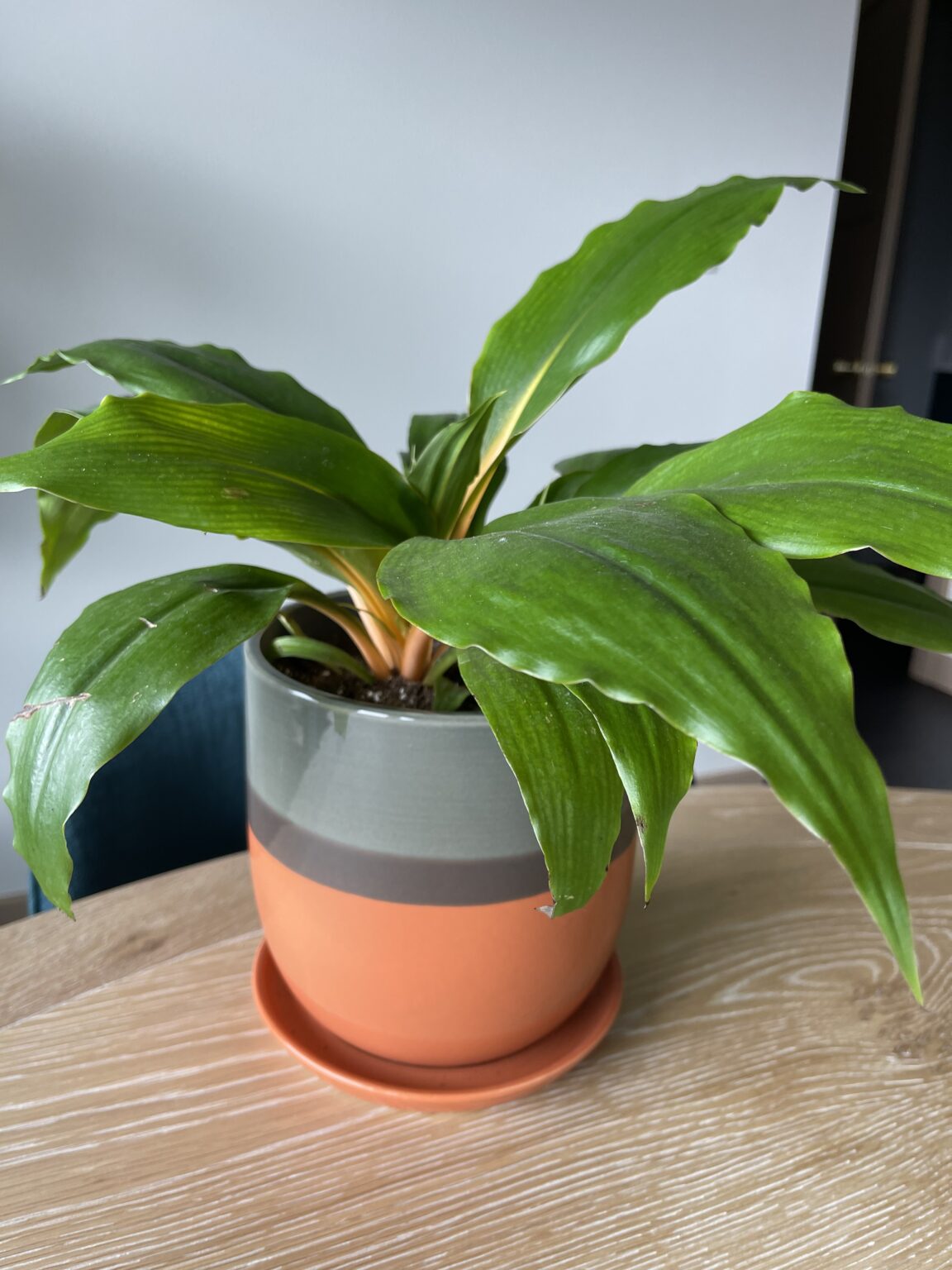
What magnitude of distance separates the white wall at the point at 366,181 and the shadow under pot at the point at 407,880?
1.07 m

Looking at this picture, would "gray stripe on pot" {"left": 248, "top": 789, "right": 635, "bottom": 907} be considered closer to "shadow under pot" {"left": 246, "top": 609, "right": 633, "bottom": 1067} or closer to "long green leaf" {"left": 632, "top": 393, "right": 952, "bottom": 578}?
"shadow under pot" {"left": 246, "top": 609, "right": 633, "bottom": 1067}

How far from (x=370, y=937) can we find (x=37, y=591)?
1171 mm

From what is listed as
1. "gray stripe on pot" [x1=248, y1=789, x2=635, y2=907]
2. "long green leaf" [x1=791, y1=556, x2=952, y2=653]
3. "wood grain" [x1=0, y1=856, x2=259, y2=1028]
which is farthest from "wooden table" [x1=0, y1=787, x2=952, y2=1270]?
"long green leaf" [x1=791, y1=556, x2=952, y2=653]

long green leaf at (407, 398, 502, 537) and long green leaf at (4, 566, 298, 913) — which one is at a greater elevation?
long green leaf at (407, 398, 502, 537)

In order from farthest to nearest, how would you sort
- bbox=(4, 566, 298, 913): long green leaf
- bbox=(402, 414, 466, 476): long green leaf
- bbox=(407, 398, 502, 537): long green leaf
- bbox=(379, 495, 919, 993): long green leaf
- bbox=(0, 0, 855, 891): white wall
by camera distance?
bbox=(0, 0, 855, 891): white wall
bbox=(402, 414, 466, 476): long green leaf
bbox=(407, 398, 502, 537): long green leaf
bbox=(4, 566, 298, 913): long green leaf
bbox=(379, 495, 919, 993): long green leaf

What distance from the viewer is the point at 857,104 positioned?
10.8 feet

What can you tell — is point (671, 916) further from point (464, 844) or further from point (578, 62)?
point (578, 62)

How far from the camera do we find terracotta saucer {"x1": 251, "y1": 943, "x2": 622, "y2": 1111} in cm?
47

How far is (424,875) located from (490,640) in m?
0.19

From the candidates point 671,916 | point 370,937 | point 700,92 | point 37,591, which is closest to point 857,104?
point 700,92

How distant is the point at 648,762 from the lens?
→ 0.97 feet

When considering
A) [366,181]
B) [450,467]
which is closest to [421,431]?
[450,467]

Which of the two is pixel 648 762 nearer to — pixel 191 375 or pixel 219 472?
pixel 219 472

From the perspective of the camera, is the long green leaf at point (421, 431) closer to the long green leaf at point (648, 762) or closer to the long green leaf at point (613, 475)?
the long green leaf at point (613, 475)
